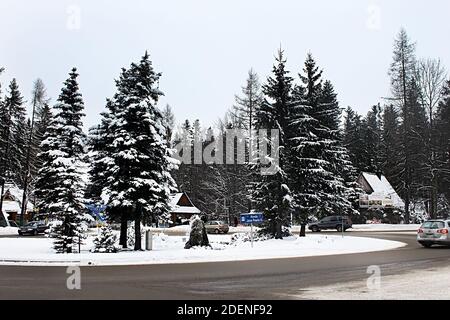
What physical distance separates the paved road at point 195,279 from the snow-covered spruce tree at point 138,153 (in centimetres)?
721

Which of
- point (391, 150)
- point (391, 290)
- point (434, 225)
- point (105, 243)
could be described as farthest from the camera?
point (391, 150)

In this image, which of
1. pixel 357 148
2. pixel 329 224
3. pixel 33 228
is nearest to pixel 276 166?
pixel 329 224

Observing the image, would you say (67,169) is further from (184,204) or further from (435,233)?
(184,204)

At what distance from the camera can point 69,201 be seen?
2511 cm

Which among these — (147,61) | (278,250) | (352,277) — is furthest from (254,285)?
(147,61)

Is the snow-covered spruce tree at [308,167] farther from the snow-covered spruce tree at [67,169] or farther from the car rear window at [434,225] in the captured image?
the snow-covered spruce tree at [67,169]

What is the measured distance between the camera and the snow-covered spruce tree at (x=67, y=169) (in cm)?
2494

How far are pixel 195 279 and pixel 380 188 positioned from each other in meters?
58.4

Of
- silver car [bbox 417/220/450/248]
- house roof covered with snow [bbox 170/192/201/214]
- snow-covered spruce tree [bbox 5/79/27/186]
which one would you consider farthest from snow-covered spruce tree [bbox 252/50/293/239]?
house roof covered with snow [bbox 170/192/201/214]

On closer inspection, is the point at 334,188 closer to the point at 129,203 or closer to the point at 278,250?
the point at 278,250

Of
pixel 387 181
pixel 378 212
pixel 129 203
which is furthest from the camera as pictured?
pixel 387 181

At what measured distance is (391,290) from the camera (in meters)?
11.0
